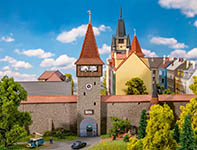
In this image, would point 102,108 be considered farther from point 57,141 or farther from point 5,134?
point 5,134

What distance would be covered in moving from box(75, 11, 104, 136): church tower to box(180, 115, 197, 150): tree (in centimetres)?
1235

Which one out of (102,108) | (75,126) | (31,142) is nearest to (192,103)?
(102,108)

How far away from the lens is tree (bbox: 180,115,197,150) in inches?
753

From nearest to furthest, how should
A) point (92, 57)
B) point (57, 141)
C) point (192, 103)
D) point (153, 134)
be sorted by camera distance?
1. point (153, 134)
2. point (192, 103)
3. point (57, 141)
4. point (92, 57)

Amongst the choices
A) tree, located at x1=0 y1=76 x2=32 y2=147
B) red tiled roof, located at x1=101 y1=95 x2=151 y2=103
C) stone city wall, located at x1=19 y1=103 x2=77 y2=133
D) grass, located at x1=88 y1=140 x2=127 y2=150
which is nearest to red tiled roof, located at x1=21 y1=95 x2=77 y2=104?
stone city wall, located at x1=19 y1=103 x2=77 y2=133

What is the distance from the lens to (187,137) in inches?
760

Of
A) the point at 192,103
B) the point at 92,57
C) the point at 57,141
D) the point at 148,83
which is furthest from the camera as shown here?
the point at 148,83

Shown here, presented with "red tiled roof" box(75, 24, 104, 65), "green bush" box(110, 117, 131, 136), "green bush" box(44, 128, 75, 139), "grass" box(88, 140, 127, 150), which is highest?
"red tiled roof" box(75, 24, 104, 65)

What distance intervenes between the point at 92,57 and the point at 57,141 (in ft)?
40.2

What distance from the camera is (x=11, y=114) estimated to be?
2219cm

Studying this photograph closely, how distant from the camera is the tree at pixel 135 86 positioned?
38297 mm

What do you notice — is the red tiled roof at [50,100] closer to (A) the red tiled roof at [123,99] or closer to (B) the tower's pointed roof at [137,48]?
(A) the red tiled roof at [123,99]

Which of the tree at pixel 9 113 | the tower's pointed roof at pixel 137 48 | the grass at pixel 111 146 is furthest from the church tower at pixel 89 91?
the tower's pointed roof at pixel 137 48

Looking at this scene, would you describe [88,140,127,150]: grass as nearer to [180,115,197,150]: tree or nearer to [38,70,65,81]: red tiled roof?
[180,115,197,150]: tree
